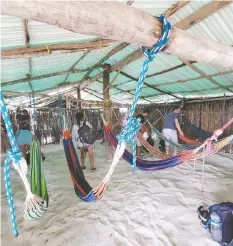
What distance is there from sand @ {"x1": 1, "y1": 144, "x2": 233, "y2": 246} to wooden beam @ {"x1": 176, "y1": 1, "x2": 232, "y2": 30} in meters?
1.77

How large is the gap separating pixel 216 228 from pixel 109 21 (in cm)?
158

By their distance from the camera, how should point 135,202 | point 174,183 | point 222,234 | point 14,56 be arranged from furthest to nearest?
point 174,183, point 135,202, point 14,56, point 222,234

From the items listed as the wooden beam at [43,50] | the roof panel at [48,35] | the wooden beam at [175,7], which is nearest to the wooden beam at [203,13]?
the wooden beam at [175,7]

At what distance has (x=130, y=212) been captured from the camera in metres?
1.85

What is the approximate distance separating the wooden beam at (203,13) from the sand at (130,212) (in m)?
1.77

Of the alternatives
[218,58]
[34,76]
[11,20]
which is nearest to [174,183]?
[218,58]

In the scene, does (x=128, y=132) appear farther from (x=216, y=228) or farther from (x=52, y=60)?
(x=52, y=60)

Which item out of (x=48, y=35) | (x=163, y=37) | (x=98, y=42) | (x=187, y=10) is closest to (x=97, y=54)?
(x=98, y=42)

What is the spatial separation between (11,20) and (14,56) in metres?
0.41

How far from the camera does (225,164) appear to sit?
131 inches

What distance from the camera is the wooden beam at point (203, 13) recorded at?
5.15 feet

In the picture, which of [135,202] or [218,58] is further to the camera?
[135,202]

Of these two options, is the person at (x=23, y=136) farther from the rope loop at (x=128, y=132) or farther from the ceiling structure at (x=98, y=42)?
the rope loop at (x=128, y=132)

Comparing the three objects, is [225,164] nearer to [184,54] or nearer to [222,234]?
[222,234]
